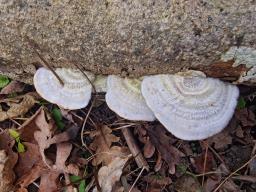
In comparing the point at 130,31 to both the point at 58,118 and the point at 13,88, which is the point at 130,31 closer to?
the point at 58,118

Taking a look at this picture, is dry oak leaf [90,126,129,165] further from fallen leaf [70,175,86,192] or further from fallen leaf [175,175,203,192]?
fallen leaf [175,175,203,192]

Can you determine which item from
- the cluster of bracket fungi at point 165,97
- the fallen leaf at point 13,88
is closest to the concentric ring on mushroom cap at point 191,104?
the cluster of bracket fungi at point 165,97

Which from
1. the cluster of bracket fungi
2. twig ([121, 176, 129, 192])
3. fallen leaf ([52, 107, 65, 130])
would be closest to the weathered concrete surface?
the cluster of bracket fungi

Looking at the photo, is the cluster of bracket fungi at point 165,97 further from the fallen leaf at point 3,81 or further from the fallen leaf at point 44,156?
the fallen leaf at point 3,81

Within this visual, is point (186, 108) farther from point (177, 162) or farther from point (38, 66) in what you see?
point (38, 66)

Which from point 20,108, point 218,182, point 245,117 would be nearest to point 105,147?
point 20,108

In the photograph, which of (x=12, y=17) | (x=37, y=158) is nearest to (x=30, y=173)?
(x=37, y=158)
